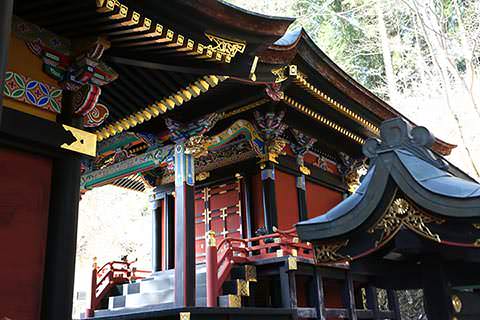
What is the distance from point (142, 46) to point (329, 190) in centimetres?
733

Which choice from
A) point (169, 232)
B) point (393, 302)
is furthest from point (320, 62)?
point (393, 302)

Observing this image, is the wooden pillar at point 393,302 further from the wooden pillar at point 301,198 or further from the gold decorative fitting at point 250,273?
the gold decorative fitting at point 250,273

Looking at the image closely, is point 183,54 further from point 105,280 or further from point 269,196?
point 105,280

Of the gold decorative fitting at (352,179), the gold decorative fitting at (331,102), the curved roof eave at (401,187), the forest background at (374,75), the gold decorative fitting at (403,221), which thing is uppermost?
the forest background at (374,75)

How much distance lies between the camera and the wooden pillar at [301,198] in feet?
31.7

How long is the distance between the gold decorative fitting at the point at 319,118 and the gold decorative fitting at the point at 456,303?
5.49 meters

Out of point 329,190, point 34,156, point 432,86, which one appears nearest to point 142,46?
point 34,156

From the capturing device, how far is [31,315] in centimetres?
387

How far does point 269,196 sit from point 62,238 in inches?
205

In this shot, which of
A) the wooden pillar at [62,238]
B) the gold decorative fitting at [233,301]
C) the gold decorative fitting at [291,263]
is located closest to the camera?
the wooden pillar at [62,238]

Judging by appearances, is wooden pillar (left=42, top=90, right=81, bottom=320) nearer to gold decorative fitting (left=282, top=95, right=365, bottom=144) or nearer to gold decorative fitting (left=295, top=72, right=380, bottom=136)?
gold decorative fitting (left=295, top=72, right=380, bottom=136)

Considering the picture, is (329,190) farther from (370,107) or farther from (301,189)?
(370,107)

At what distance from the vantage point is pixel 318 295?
8.15m

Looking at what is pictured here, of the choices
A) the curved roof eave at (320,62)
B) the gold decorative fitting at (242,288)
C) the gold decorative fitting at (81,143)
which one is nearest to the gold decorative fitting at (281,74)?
the curved roof eave at (320,62)
